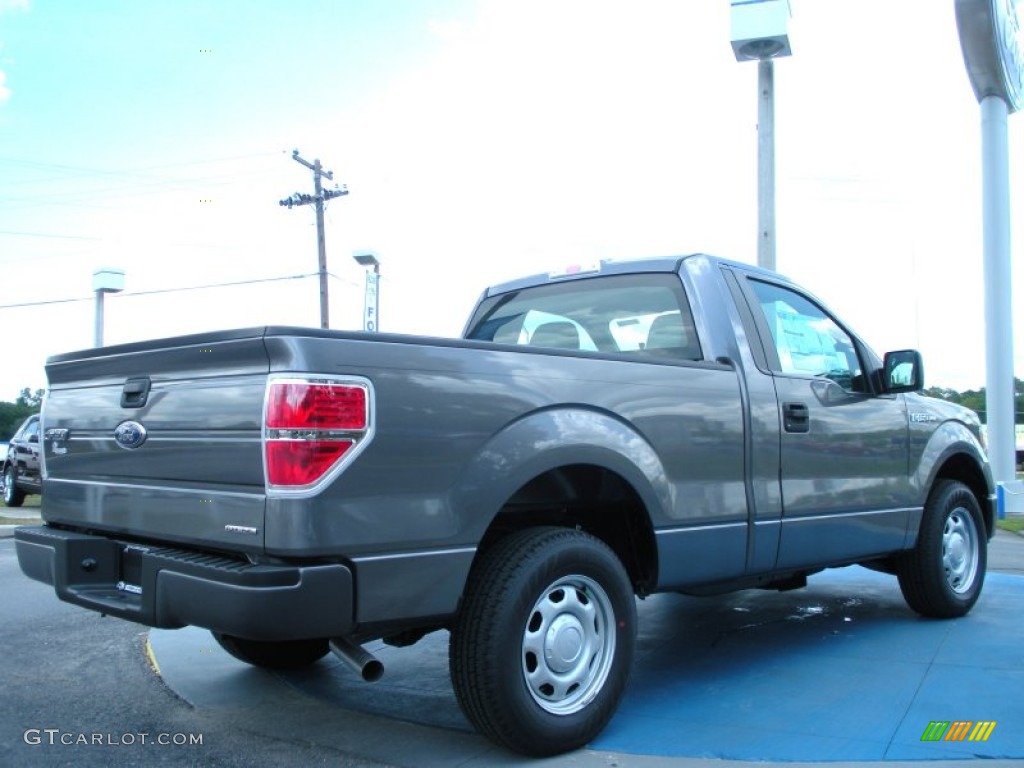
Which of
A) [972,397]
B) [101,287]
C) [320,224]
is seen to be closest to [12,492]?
[101,287]

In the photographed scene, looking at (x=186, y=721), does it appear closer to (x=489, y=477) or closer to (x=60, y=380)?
(x=60, y=380)

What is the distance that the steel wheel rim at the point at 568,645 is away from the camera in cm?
339

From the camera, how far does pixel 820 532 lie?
15.3ft

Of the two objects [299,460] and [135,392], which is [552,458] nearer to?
[299,460]

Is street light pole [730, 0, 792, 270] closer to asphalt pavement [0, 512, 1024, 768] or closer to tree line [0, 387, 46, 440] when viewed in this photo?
asphalt pavement [0, 512, 1024, 768]

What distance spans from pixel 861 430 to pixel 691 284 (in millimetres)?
1278

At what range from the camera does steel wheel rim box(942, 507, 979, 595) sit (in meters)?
5.74

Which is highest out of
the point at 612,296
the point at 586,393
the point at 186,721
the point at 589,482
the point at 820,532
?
the point at 612,296

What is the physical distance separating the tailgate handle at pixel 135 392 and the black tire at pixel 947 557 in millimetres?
4392

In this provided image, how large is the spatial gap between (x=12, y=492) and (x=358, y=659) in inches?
604

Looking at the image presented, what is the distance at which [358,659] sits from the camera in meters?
3.11

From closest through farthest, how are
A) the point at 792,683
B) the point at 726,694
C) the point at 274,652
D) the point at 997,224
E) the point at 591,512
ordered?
1. the point at 591,512
2. the point at 726,694
3. the point at 792,683
4. the point at 274,652
5. the point at 997,224

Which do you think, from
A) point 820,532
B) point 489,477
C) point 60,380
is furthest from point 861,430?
point 60,380

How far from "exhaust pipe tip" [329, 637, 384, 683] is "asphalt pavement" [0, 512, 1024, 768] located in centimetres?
60
